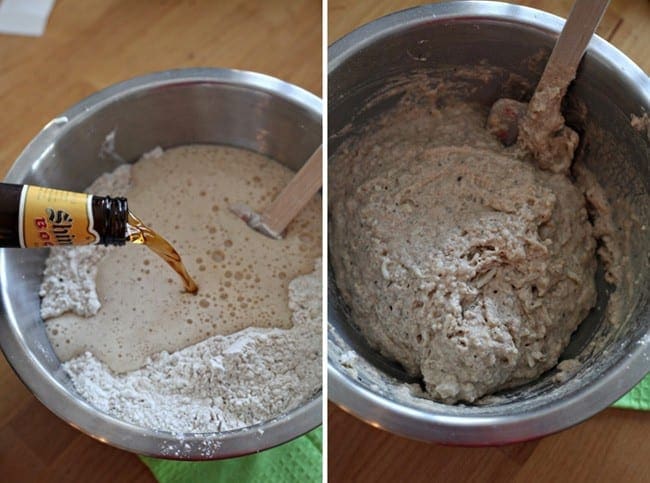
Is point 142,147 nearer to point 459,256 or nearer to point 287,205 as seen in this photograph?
point 287,205

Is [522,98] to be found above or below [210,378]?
above

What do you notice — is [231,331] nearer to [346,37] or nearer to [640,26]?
[346,37]

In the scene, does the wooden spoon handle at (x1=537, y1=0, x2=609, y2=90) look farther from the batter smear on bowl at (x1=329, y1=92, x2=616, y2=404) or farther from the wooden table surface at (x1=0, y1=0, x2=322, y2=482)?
the wooden table surface at (x1=0, y1=0, x2=322, y2=482)

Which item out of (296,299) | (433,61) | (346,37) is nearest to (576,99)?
(433,61)

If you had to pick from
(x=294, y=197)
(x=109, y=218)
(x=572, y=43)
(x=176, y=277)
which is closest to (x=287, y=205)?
(x=294, y=197)

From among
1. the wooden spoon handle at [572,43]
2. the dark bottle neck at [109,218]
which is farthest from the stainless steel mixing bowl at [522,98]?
the dark bottle neck at [109,218]

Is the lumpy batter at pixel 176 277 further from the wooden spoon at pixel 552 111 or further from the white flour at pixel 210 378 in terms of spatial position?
the wooden spoon at pixel 552 111

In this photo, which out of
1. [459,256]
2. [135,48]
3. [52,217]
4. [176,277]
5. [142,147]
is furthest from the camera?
[135,48]
